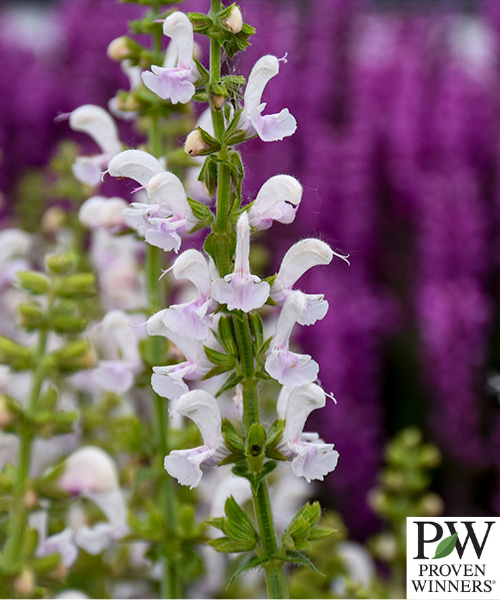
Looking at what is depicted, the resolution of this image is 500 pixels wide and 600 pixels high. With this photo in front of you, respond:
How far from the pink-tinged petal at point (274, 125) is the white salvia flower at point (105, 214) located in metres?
0.21

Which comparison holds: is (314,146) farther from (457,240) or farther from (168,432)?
(168,432)

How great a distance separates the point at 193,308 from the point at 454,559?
0.68ft

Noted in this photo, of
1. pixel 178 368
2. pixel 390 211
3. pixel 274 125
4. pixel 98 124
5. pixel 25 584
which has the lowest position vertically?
pixel 25 584

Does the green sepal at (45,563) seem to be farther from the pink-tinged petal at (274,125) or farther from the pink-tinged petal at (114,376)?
the pink-tinged petal at (274,125)

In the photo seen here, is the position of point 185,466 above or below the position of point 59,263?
below

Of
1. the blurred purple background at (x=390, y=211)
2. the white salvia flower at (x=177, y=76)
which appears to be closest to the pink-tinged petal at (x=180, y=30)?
the white salvia flower at (x=177, y=76)

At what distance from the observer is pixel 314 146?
1.15 metres

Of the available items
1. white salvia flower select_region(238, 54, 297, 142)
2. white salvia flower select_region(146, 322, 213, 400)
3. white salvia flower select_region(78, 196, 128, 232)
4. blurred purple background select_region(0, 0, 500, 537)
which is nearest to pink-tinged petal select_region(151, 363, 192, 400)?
white salvia flower select_region(146, 322, 213, 400)

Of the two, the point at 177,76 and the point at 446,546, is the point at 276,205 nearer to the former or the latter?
the point at 177,76

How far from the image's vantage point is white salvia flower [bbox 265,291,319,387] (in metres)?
0.33

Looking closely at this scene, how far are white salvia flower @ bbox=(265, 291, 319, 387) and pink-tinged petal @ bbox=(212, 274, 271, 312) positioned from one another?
3 centimetres

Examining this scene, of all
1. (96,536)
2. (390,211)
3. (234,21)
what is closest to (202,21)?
(234,21)

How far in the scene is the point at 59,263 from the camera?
0.50m

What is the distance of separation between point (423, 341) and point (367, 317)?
0.45 feet
